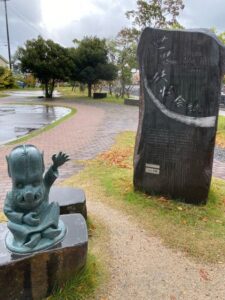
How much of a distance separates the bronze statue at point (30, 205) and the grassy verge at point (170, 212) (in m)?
1.65

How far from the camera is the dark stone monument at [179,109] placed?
4188mm

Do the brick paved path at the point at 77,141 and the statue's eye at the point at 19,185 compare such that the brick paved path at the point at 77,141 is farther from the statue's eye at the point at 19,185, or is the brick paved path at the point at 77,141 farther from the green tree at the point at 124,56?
the green tree at the point at 124,56

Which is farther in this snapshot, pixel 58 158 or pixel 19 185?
pixel 58 158

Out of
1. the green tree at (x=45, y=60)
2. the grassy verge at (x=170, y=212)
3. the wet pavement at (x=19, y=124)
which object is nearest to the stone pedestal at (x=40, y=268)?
the grassy verge at (x=170, y=212)

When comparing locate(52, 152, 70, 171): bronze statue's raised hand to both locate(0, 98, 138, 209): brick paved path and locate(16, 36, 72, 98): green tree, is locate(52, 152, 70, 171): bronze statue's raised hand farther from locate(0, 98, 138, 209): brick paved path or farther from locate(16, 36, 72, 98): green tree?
locate(16, 36, 72, 98): green tree

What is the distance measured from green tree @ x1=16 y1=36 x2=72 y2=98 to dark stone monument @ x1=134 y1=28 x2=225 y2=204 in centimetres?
2069

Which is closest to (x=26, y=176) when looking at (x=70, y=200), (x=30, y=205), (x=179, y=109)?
(x=30, y=205)

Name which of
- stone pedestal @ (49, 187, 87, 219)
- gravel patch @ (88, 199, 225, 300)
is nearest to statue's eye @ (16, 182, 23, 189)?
gravel patch @ (88, 199, 225, 300)

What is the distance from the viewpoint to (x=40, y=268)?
2.59 meters

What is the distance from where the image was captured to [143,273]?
3137mm

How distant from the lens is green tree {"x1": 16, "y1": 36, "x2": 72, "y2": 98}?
940 inches

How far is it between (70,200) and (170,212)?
147 centimetres

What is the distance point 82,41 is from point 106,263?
2452cm

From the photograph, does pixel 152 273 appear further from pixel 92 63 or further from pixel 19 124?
pixel 92 63
